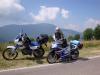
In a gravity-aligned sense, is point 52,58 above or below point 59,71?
above

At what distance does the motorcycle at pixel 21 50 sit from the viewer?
15227 mm

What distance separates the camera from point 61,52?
49.9ft

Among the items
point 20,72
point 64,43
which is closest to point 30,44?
point 64,43

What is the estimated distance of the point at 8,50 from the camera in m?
15.2

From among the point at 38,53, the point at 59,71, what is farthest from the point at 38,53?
the point at 59,71

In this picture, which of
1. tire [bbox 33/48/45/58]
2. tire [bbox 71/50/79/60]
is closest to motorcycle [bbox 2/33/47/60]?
tire [bbox 33/48/45/58]

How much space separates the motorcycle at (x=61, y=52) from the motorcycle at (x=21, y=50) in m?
1.13

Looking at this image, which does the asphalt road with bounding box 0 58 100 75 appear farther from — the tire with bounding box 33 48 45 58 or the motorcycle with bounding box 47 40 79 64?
the tire with bounding box 33 48 45 58

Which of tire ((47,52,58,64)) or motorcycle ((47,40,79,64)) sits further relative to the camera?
motorcycle ((47,40,79,64))

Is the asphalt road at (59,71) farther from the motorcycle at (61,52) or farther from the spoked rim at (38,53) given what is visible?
the spoked rim at (38,53)

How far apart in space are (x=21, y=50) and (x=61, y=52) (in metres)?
2.26

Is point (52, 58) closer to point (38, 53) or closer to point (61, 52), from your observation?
point (61, 52)

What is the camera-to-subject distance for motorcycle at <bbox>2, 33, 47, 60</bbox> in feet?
50.0

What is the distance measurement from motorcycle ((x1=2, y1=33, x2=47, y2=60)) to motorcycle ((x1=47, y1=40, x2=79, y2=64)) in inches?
44.7
